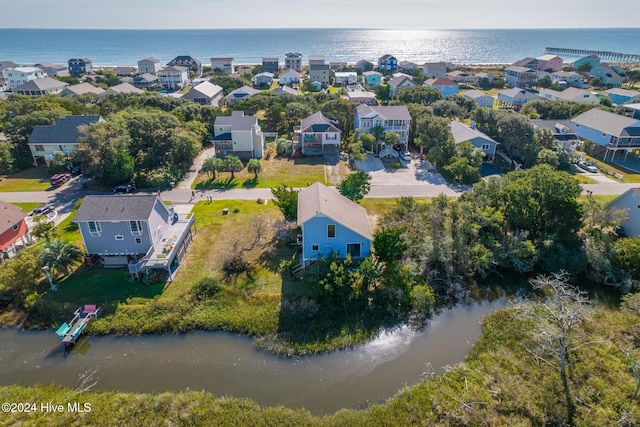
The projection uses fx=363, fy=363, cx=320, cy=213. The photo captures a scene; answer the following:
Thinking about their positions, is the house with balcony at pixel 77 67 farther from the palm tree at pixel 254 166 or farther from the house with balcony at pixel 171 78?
the palm tree at pixel 254 166

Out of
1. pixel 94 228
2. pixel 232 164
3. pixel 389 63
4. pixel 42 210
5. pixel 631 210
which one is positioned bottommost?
pixel 42 210

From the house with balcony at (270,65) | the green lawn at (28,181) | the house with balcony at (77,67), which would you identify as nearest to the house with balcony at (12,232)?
the green lawn at (28,181)

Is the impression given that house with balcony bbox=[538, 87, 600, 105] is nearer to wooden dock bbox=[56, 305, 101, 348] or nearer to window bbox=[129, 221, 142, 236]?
window bbox=[129, 221, 142, 236]

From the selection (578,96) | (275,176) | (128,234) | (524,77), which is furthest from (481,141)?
(524,77)

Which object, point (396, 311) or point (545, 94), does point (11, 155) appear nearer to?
point (396, 311)

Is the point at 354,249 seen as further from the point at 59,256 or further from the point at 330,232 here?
the point at 59,256
